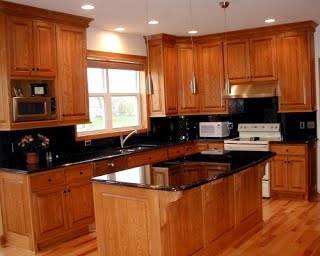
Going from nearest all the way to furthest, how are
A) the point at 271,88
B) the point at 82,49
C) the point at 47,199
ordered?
1. the point at 47,199
2. the point at 82,49
3. the point at 271,88

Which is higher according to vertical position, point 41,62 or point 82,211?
point 41,62

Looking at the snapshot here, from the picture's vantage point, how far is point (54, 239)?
433 cm

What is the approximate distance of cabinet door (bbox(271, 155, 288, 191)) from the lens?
5.86 meters

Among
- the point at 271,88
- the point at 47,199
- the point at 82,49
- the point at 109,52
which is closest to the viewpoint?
the point at 47,199

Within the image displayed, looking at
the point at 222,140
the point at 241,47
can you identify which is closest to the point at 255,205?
the point at 222,140

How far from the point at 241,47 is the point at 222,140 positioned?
152 centimetres

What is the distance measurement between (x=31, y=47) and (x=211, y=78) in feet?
10.7

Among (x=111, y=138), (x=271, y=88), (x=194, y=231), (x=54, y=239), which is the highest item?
(x=271, y=88)

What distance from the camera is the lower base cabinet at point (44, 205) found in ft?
13.5

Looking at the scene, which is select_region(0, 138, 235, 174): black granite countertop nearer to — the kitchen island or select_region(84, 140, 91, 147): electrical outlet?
select_region(84, 140, 91, 147): electrical outlet

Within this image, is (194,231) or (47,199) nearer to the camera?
(194,231)

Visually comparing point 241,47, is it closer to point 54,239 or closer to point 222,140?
point 222,140

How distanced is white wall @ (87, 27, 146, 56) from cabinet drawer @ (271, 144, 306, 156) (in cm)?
255

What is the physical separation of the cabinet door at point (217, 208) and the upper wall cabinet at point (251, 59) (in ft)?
8.93
